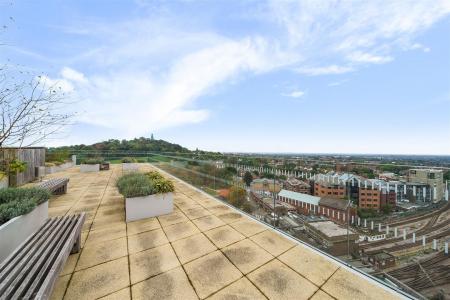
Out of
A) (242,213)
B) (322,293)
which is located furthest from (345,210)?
(242,213)

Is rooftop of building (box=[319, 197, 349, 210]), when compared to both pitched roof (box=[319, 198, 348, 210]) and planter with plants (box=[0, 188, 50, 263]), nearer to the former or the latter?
pitched roof (box=[319, 198, 348, 210])

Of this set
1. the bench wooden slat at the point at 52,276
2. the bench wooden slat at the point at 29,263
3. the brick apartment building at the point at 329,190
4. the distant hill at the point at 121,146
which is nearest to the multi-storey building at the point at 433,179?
the brick apartment building at the point at 329,190

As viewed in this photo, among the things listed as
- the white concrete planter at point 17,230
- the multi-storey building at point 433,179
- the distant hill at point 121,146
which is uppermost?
the distant hill at point 121,146

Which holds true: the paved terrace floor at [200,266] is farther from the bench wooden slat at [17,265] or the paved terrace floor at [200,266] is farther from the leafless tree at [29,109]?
the leafless tree at [29,109]

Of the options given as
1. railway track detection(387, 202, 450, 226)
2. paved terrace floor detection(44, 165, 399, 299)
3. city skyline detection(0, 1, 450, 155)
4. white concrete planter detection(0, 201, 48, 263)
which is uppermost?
city skyline detection(0, 1, 450, 155)

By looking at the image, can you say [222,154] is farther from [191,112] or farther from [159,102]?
[191,112]

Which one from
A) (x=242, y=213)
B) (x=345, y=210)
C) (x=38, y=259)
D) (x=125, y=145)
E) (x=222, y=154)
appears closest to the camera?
(x=38, y=259)

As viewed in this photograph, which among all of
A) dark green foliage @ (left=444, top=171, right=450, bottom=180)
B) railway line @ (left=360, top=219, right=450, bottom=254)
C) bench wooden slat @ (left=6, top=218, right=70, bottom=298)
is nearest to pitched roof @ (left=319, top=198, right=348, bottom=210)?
railway line @ (left=360, top=219, right=450, bottom=254)
